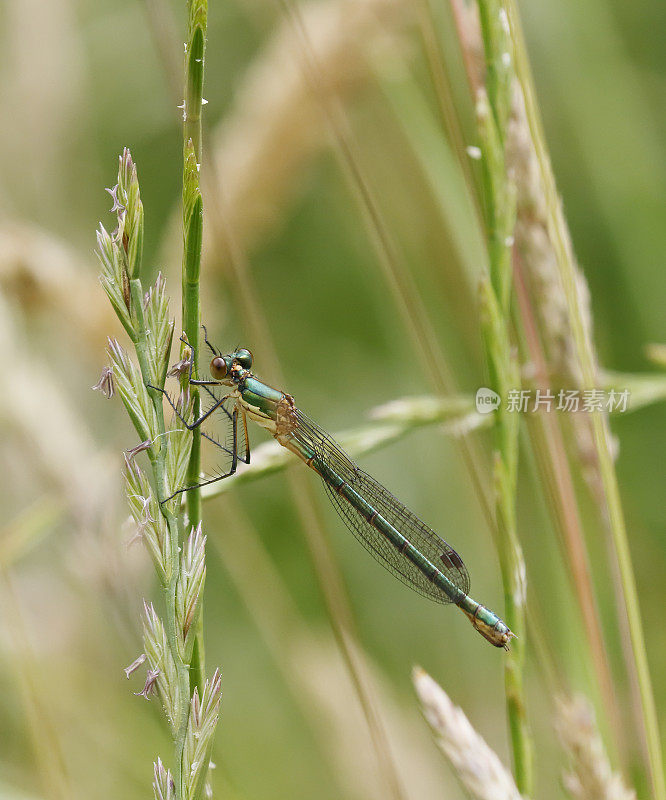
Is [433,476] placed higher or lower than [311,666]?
higher

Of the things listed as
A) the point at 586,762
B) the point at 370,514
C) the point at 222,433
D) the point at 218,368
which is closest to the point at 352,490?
the point at 370,514

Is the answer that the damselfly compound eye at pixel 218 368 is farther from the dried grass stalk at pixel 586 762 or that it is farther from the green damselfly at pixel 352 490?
the dried grass stalk at pixel 586 762

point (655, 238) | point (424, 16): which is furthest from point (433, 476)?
point (424, 16)

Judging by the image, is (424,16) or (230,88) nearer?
(424,16)

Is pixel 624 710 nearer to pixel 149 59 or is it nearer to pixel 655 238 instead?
pixel 655 238

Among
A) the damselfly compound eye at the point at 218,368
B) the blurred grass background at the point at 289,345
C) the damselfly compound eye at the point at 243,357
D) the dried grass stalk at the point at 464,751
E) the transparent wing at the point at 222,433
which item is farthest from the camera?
the damselfly compound eye at the point at 243,357

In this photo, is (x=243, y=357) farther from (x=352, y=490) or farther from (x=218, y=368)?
(x=352, y=490)

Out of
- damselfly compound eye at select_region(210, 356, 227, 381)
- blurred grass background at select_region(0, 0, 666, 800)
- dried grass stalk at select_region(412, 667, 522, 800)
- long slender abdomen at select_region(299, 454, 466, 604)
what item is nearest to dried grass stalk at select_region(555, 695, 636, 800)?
dried grass stalk at select_region(412, 667, 522, 800)

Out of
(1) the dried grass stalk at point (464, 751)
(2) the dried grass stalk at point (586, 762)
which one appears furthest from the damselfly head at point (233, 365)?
(2) the dried grass stalk at point (586, 762)
